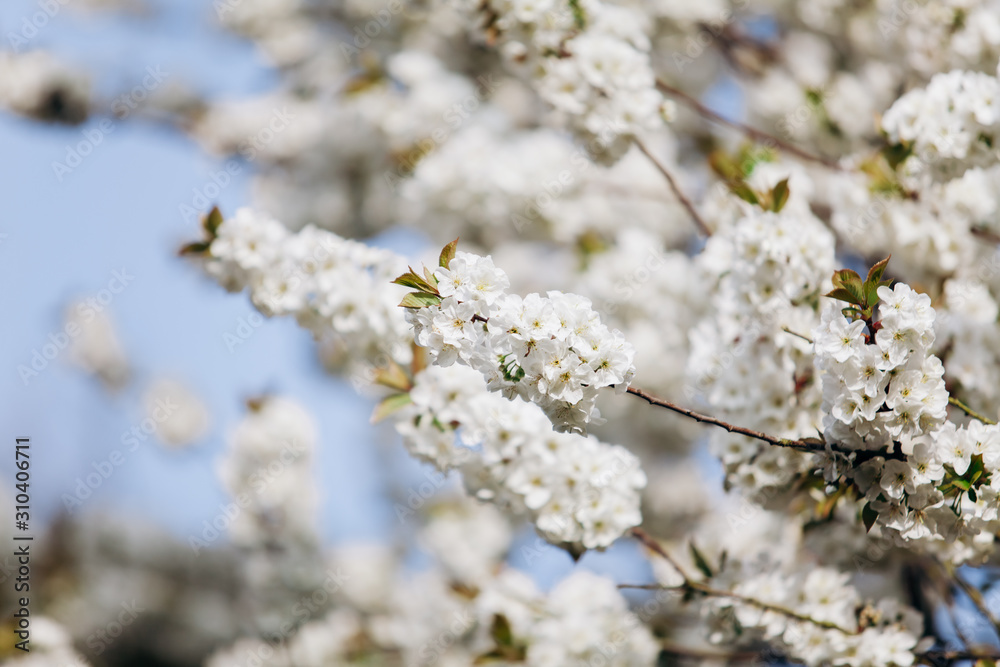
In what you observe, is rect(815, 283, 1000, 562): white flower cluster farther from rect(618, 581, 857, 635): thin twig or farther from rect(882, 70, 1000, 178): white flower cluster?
rect(882, 70, 1000, 178): white flower cluster

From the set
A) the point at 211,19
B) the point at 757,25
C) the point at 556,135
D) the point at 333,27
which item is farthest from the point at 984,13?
the point at 211,19

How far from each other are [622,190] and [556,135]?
1.83ft

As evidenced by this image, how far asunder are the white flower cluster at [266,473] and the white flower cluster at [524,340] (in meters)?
2.38

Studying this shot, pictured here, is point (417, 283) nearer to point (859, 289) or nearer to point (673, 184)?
point (859, 289)

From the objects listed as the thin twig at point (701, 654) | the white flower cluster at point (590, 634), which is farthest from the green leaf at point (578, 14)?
the thin twig at point (701, 654)

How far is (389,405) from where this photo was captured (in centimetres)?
241

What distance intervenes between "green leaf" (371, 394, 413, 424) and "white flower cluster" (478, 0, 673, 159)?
116 centimetres

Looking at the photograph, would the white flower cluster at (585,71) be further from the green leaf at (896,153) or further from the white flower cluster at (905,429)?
the white flower cluster at (905,429)

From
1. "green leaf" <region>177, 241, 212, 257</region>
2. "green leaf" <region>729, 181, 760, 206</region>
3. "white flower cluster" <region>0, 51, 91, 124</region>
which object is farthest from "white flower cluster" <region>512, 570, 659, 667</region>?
"white flower cluster" <region>0, 51, 91, 124</region>

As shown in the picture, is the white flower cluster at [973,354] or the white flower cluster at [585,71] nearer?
the white flower cluster at [973,354]

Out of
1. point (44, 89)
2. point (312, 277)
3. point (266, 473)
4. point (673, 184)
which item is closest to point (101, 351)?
point (44, 89)

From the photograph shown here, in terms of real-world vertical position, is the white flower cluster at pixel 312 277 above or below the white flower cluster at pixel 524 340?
below

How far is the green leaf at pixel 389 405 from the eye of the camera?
2.39m

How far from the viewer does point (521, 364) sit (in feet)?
5.21
